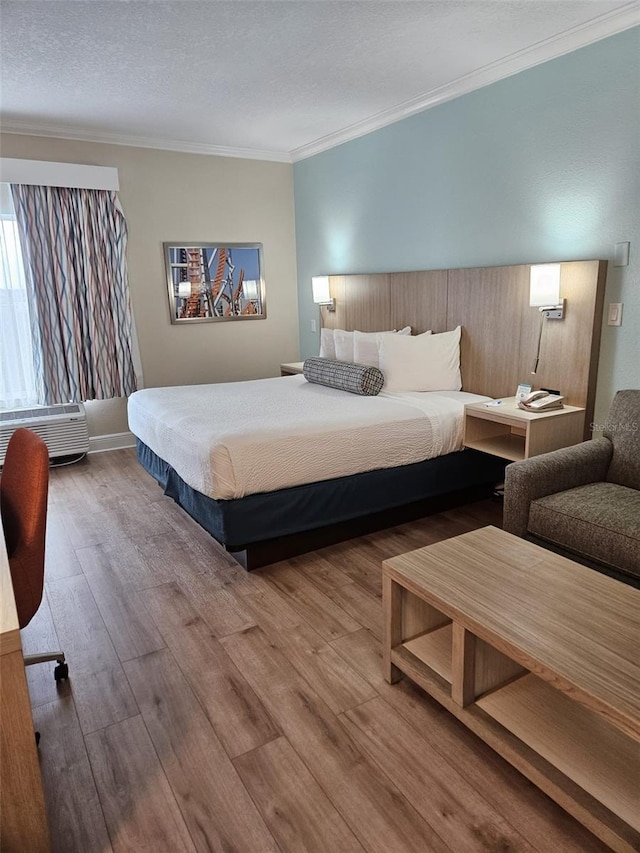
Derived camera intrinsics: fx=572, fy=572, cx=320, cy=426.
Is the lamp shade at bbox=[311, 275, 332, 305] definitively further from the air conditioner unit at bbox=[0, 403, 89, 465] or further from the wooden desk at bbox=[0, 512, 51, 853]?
the wooden desk at bbox=[0, 512, 51, 853]

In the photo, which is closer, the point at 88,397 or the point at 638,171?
the point at 638,171

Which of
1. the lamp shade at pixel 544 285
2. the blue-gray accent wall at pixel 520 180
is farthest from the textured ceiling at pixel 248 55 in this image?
the lamp shade at pixel 544 285

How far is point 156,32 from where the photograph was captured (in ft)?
9.27

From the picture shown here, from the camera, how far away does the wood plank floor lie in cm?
149

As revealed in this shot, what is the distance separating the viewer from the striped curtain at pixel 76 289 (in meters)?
4.48

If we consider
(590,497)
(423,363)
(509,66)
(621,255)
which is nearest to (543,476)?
(590,497)

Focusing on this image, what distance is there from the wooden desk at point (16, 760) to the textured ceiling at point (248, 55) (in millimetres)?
2706

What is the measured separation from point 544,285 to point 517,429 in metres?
0.82

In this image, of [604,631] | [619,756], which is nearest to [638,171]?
[604,631]

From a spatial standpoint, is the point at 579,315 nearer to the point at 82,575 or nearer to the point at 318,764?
the point at 318,764

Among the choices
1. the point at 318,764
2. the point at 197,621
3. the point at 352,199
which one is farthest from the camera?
the point at 352,199

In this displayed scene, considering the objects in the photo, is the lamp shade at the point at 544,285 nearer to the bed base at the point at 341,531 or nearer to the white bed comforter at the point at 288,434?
the white bed comforter at the point at 288,434

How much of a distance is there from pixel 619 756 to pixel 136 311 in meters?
4.69

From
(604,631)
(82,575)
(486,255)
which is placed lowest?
(82,575)
